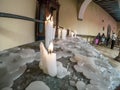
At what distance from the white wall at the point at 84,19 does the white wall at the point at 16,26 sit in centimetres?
169

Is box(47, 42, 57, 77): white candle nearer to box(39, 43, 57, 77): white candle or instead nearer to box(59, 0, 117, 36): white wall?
box(39, 43, 57, 77): white candle

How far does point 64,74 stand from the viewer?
2.62 feet

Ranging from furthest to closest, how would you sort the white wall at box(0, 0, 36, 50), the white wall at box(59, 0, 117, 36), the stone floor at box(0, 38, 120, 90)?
the white wall at box(59, 0, 117, 36) → the white wall at box(0, 0, 36, 50) → the stone floor at box(0, 38, 120, 90)

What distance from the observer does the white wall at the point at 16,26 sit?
189 cm

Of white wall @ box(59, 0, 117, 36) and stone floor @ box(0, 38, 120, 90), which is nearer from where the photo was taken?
stone floor @ box(0, 38, 120, 90)

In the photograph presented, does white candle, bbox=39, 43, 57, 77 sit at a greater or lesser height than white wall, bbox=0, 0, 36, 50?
lesser

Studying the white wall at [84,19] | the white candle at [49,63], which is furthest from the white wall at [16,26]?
the white wall at [84,19]

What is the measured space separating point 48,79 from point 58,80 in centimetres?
5

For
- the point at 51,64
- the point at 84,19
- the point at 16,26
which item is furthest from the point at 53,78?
the point at 84,19

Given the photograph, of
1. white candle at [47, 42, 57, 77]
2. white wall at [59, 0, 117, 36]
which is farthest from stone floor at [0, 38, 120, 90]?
white wall at [59, 0, 117, 36]

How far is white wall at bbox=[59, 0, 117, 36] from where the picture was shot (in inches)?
173

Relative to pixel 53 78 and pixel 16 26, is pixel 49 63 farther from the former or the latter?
pixel 16 26

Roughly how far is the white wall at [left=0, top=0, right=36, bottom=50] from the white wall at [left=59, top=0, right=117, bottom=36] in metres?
1.69

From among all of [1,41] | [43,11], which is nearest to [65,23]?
[43,11]
